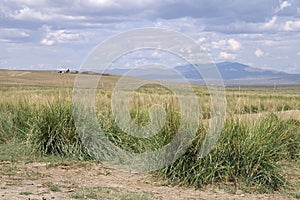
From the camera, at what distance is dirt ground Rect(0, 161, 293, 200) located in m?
6.16

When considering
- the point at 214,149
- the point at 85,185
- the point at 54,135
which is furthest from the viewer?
the point at 54,135

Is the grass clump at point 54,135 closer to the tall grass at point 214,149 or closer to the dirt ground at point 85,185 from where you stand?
the tall grass at point 214,149

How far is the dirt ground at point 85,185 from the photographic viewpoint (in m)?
6.16

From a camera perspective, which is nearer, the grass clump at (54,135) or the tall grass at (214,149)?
the tall grass at (214,149)

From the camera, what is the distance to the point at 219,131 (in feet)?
23.9

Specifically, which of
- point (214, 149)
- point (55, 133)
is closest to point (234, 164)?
point (214, 149)

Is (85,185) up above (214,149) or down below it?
below

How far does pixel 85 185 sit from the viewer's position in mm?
6887

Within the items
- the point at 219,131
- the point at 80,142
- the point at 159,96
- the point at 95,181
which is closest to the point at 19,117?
Result: the point at 80,142

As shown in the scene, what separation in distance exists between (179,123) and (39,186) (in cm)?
225

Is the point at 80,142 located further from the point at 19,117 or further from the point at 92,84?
the point at 19,117

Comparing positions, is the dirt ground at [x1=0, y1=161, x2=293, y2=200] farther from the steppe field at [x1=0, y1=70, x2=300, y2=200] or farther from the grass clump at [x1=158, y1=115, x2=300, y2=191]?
the grass clump at [x1=158, y1=115, x2=300, y2=191]

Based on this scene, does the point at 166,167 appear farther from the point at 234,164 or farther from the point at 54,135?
the point at 54,135

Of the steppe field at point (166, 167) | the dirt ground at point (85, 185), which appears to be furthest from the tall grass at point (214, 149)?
the dirt ground at point (85, 185)
